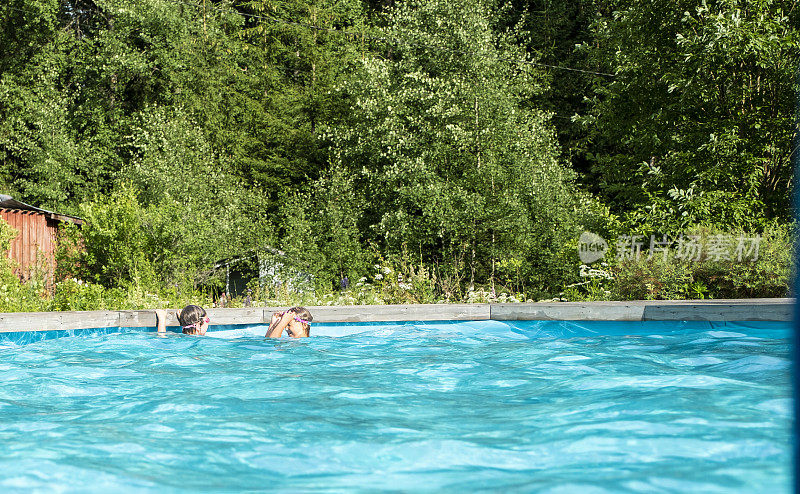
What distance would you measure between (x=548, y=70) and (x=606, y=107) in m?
13.0

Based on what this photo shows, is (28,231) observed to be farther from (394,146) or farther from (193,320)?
(394,146)

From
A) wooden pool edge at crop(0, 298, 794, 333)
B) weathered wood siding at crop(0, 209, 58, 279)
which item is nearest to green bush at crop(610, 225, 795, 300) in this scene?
wooden pool edge at crop(0, 298, 794, 333)

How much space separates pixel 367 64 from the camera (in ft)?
76.0

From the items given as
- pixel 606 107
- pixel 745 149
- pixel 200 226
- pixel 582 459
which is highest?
pixel 606 107

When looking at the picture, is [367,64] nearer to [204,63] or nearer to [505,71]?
[505,71]

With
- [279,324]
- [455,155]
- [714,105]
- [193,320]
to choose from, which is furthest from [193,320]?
[455,155]

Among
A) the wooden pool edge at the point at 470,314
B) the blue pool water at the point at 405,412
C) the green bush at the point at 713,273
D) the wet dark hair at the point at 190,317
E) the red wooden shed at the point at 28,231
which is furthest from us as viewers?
the red wooden shed at the point at 28,231

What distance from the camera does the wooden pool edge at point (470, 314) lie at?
8.71 metres

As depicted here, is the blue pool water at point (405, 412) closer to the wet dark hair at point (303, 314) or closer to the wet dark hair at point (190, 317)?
the wet dark hair at point (190, 317)

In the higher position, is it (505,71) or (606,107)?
(505,71)

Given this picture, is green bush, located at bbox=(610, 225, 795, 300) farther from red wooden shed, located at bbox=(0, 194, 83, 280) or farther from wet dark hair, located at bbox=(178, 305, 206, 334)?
red wooden shed, located at bbox=(0, 194, 83, 280)

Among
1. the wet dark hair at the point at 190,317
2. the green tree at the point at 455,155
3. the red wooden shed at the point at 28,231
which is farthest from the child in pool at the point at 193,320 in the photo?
the green tree at the point at 455,155

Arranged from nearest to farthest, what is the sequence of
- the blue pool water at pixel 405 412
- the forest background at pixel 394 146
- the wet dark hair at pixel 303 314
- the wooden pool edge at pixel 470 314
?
1. the blue pool water at pixel 405 412
2. the wooden pool edge at pixel 470 314
3. the wet dark hair at pixel 303 314
4. the forest background at pixel 394 146

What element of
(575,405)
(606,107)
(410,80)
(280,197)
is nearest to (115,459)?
(575,405)
